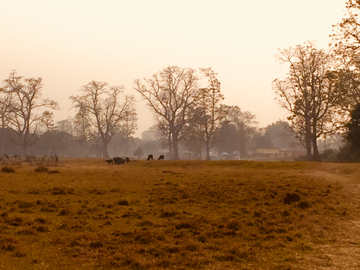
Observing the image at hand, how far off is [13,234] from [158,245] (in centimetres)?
347

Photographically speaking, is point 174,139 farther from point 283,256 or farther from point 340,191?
point 283,256

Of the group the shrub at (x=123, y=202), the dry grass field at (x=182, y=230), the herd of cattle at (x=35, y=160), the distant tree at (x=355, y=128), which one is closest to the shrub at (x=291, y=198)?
the dry grass field at (x=182, y=230)

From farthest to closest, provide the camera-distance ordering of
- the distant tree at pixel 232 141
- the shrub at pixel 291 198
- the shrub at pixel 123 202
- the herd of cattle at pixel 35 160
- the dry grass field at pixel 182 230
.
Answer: the distant tree at pixel 232 141 < the herd of cattle at pixel 35 160 < the shrub at pixel 291 198 < the shrub at pixel 123 202 < the dry grass field at pixel 182 230

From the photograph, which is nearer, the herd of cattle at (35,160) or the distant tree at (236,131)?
the herd of cattle at (35,160)

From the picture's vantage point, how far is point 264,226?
946cm

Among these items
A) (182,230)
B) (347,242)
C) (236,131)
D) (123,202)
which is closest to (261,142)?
(236,131)

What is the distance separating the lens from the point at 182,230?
29.8ft

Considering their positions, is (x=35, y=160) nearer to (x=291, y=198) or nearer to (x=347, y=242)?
(x=291, y=198)

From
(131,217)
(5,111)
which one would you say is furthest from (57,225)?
(5,111)

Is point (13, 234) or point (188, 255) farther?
point (13, 234)

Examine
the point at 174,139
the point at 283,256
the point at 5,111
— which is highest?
the point at 5,111

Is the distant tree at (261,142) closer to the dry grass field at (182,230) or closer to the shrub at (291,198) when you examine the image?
the dry grass field at (182,230)

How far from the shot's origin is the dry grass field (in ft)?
21.8

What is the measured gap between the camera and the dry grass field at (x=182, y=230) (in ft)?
21.8
